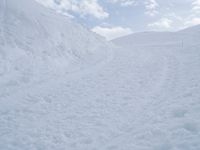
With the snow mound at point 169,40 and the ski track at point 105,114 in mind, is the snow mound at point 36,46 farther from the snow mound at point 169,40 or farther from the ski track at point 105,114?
the snow mound at point 169,40

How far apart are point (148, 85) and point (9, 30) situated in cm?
872

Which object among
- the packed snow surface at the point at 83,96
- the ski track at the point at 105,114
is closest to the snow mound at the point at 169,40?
the packed snow surface at the point at 83,96

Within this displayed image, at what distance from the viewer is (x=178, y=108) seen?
8.82m

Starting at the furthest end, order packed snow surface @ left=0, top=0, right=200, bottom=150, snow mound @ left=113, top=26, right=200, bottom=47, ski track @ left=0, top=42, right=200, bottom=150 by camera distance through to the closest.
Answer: snow mound @ left=113, top=26, right=200, bottom=47 → packed snow surface @ left=0, top=0, right=200, bottom=150 → ski track @ left=0, top=42, right=200, bottom=150

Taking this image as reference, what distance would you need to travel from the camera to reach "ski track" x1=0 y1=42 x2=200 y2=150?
7.13 m

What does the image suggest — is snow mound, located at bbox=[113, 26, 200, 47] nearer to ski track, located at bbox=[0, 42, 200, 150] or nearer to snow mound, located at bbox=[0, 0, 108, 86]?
snow mound, located at bbox=[0, 0, 108, 86]

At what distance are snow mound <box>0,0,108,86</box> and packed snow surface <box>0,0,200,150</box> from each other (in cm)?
6

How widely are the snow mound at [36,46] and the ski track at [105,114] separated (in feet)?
4.74

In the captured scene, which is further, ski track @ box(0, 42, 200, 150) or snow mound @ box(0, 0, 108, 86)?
snow mound @ box(0, 0, 108, 86)

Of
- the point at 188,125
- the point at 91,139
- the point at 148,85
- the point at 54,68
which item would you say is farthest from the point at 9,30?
the point at 188,125

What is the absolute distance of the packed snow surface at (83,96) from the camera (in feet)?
24.0

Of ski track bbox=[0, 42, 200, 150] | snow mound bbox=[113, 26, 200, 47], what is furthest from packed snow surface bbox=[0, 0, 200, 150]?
snow mound bbox=[113, 26, 200, 47]

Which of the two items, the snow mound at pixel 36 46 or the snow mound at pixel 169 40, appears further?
the snow mound at pixel 169 40

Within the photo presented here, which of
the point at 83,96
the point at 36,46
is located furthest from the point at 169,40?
the point at 83,96
